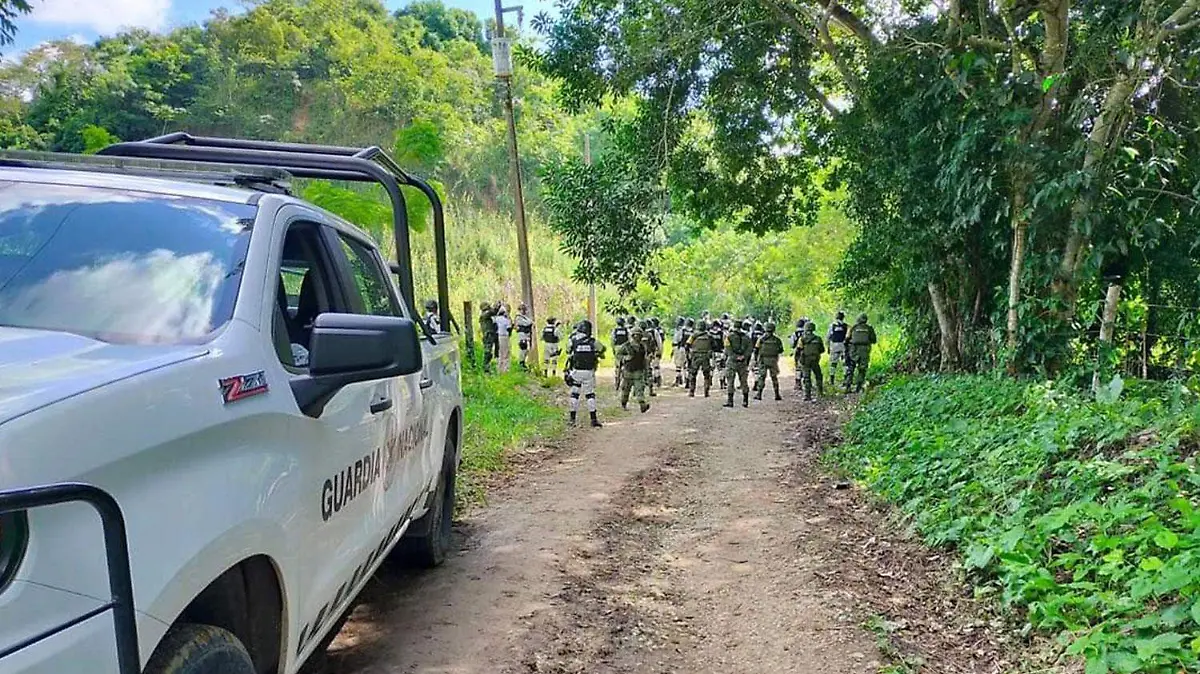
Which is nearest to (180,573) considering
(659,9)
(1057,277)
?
(1057,277)

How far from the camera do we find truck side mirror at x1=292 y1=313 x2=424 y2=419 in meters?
2.42

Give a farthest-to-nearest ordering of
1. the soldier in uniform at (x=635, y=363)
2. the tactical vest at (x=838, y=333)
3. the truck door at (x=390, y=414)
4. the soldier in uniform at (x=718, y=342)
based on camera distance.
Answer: the tactical vest at (x=838, y=333)
the soldier in uniform at (x=718, y=342)
the soldier in uniform at (x=635, y=363)
the truck door at (x=390, y=414)

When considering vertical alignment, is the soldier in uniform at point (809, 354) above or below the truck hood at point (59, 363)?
below

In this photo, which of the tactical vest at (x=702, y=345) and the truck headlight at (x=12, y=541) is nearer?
the truck headlight at (x=12, y=541)

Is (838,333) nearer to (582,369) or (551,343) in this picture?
(551,343)

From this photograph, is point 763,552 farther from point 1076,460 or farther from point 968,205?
point 968,205

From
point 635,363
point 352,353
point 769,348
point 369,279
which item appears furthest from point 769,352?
point 352,353

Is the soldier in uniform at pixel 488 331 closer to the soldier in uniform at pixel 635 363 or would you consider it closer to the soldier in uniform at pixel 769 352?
the soldier in uniform at pixel 635 363

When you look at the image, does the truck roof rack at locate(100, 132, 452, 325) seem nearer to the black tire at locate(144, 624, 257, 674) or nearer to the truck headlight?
the black tire at locate(144, 624, 257, 674)

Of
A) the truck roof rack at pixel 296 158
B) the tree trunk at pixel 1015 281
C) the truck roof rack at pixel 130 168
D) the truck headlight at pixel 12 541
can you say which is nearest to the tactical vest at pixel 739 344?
the tree trunk at pixel 1015 281

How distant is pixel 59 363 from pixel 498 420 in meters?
10.0

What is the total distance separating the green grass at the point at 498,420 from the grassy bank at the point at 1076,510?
3.75m

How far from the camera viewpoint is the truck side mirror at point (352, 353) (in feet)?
7.93

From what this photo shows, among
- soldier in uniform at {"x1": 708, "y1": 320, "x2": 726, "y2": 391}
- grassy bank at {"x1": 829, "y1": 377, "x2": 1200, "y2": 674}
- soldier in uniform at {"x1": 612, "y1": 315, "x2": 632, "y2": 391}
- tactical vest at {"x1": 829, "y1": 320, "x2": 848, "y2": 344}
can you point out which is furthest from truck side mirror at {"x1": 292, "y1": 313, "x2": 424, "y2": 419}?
tactical vest at {"x1": 829, "y1": 320, "x2": 848, "y2": 344}
